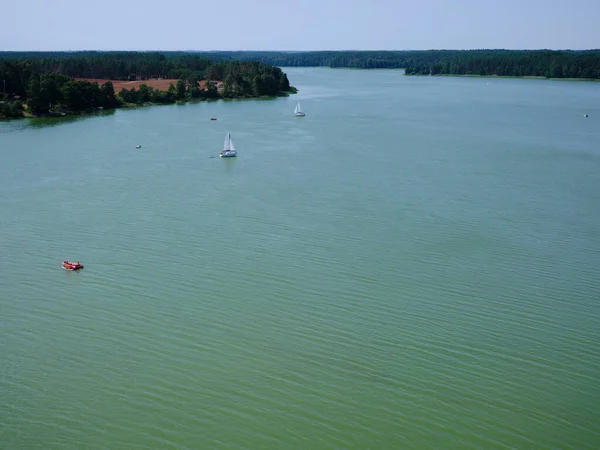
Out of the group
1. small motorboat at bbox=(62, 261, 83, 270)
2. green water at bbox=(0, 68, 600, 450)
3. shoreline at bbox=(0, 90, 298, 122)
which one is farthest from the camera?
shoreline at bbox=(0, 90, 298, 122)

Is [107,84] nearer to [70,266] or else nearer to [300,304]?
[70,266]

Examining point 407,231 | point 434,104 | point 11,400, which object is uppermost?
point 434,104

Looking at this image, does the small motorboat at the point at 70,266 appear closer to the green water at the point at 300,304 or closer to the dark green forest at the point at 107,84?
the green water at the point at 300,304

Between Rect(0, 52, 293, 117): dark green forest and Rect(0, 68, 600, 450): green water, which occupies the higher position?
Rect(0, 52, 293, 117): dark green forest

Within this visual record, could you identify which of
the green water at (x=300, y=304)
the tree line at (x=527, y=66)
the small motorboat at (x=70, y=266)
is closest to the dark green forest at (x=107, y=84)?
the green water at (x=300, y=304)

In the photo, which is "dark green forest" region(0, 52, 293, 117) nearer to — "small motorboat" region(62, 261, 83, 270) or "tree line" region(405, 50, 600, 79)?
"small motorboat" region(62, 261, 83, 270)

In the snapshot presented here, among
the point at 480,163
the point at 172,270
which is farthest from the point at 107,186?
the point at 480,163

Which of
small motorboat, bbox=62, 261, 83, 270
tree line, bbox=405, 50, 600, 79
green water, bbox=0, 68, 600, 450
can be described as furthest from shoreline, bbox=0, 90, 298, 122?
tree line, bbox=405, 50, 600, 79

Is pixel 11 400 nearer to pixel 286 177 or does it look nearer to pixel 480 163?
pixel 286 177
